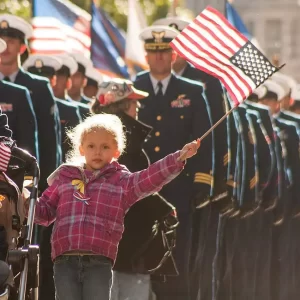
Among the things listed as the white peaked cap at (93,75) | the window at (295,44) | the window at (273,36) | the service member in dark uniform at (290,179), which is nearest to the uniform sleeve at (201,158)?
the white peaked cap at (93,75)

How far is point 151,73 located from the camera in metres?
16.1

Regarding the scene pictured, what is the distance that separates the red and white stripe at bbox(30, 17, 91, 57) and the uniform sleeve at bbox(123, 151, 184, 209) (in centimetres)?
828

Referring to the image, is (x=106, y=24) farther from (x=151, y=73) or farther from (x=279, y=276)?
(x=151, y=73)

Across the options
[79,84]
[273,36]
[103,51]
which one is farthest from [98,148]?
[273,36]

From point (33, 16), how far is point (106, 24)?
260cm

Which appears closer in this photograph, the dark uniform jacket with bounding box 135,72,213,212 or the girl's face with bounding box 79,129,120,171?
the girl's face with bounding box 79,129,120,171

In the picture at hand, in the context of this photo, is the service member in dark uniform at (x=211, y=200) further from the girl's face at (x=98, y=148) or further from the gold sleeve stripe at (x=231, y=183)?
the girl's face at (x=98, y=148)

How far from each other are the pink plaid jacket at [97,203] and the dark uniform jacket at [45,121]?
10.9 feet

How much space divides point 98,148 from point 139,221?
2.40m

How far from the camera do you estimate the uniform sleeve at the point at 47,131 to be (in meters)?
14.5

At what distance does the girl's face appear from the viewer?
11023mm

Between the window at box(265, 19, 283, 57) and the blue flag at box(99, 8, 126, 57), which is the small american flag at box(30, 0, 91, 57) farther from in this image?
the window at box(265, 19, 283, 57)

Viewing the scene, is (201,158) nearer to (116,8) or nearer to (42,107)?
(42,107)

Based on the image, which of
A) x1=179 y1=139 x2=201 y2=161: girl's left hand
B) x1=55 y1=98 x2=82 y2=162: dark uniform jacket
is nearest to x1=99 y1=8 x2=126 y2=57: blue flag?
x1=55 y1=98 x2=82 y2=162: dark uniform jacket
